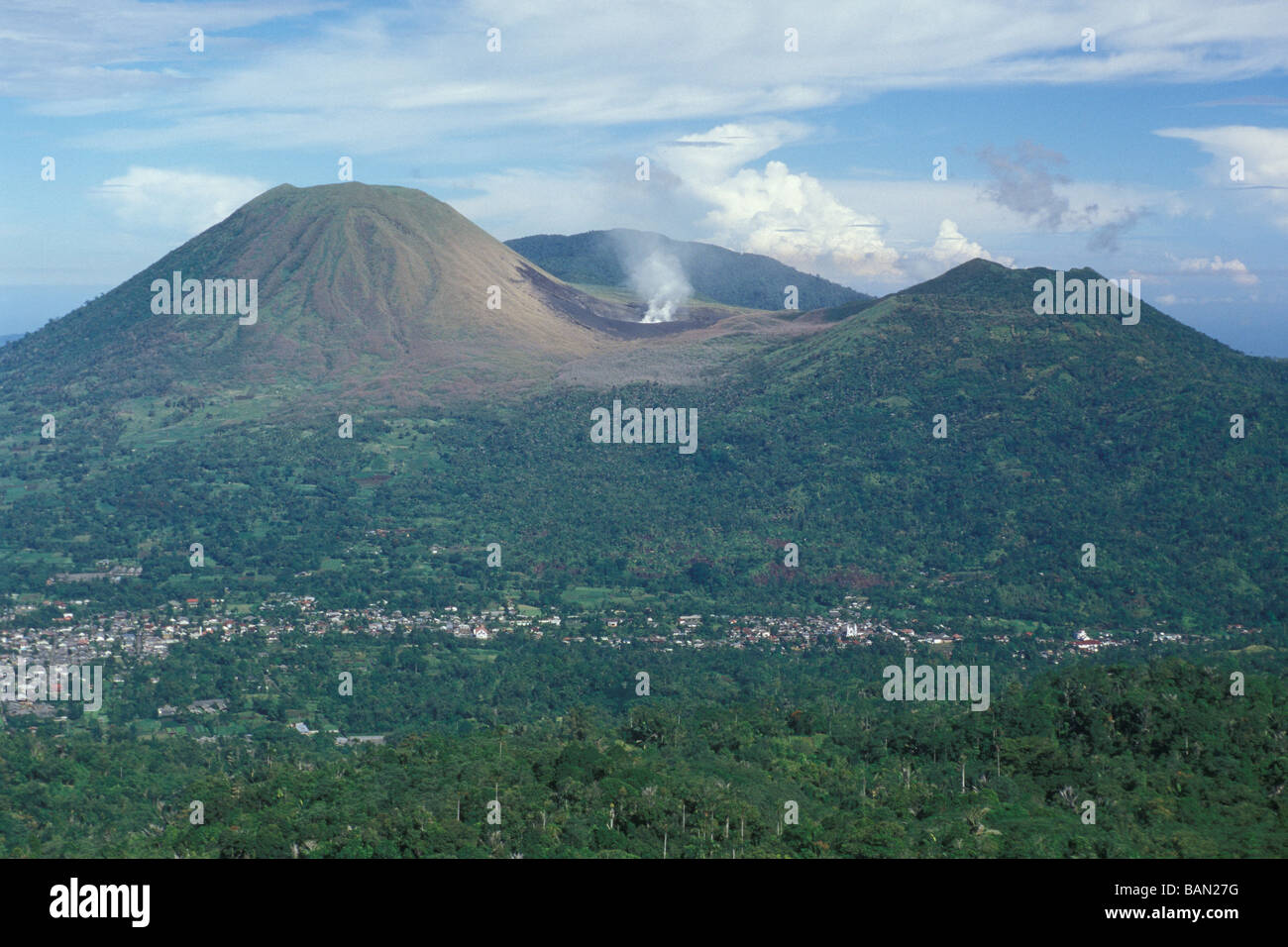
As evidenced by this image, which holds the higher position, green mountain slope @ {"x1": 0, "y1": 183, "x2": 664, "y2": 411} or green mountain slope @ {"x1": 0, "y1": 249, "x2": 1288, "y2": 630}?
green mountain slope @ {"x1": 0, "y1": 183, "x2": 664, "y2": 411}

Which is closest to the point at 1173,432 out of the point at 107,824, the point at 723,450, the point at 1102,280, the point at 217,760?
the point at 1102,280

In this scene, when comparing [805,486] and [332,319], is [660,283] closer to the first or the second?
[332,319]

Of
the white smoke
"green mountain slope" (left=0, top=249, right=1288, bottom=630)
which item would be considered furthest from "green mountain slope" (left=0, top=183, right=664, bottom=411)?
the white smoke

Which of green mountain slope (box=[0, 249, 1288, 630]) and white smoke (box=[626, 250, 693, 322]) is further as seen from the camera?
white smoke (box=[626, 250, 693, 322])

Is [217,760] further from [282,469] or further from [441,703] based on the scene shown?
[282,469]

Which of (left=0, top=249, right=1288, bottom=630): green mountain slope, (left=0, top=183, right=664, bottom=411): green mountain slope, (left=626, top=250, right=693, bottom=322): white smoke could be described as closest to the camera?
(left=0, top=249, right=1288, bottom=630): green mountain slope

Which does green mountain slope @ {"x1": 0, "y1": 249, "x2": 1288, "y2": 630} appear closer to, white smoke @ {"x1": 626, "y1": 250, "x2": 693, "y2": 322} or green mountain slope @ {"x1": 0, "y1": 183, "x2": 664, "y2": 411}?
green mountain slope @ {"x1": 0, "y1": 183, "x2": 664, "y2": 411}

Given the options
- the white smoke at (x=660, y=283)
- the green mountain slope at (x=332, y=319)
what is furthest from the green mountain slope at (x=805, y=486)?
the white smoke at (x=660, y=283)

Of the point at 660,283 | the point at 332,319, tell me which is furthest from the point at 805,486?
the point at 660,283

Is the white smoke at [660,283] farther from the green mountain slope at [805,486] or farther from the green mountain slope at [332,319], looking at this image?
the green mountain slope at [805,486]

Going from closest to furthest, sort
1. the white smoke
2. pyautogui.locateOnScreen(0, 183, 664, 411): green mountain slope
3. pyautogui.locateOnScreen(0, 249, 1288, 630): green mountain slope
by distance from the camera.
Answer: pyautogui.locateOnScreen(0, 249, 1288, 630): green mountain slope
pyautogui.locateOnScreen(0, 183, 664, 411): green mountain slope
the white smoke
